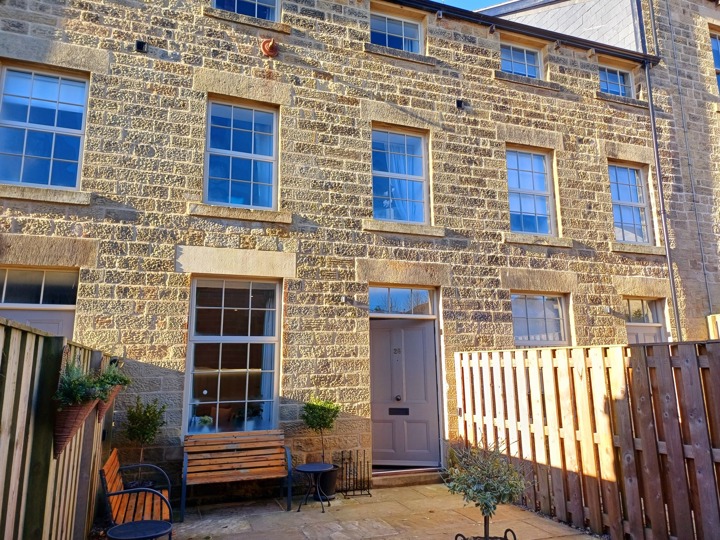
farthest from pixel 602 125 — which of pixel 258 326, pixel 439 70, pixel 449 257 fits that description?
pixel 258 326

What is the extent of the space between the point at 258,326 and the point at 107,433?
2175mm

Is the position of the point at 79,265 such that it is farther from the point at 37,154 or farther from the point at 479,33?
the point at 479,33

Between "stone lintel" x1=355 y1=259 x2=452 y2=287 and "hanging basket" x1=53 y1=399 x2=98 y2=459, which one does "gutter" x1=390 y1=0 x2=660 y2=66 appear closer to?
"stone lintel" x1=355 y1=259 x2=452 y2=287

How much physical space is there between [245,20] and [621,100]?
23.1 feet

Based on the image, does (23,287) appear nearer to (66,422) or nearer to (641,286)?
(66,422)

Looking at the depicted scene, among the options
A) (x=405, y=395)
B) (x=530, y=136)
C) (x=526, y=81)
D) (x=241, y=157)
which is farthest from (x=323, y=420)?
(x=526, y=81)

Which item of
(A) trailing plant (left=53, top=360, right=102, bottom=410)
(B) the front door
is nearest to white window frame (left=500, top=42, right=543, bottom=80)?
(B) the front door

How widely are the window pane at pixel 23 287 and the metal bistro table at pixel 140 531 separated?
3515mm

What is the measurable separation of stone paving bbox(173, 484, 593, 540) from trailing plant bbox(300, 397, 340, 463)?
88 cm

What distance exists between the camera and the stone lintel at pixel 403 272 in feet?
24.0

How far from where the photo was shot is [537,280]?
8242 mm

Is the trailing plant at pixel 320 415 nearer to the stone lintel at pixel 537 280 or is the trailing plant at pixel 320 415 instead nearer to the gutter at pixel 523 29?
the stone lintel at pixel 537 280

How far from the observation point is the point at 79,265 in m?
6.00

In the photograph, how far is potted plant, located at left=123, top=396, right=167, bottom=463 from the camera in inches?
223
